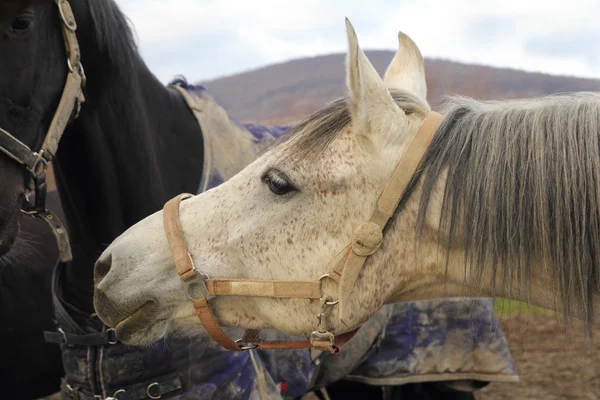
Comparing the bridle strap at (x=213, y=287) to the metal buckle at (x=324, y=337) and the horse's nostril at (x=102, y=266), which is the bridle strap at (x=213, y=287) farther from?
the horse's nostril at (x=102, y=266)

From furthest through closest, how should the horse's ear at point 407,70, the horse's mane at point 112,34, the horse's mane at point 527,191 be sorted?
the horse's mane at point 112,34
the horse's ear at point 407,70
the horse's mane at point 527,191

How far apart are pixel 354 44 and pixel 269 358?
48.3 inches

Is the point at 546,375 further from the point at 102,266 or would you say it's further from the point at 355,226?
the point at 102,266

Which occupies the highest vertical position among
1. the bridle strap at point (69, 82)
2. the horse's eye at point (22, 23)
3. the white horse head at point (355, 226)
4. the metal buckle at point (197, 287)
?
the horse's eye at point (22, 23)

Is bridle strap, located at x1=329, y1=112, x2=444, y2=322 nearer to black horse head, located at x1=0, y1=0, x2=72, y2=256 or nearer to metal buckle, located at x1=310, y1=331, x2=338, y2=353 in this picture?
metal buckle, located at x1=310, y1=331, x2=338, y2=353

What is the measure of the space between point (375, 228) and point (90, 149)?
3.68 ft

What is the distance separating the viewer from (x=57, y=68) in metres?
2.00

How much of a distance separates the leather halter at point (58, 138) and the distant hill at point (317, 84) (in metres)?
2.32

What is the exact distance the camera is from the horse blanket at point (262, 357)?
202 centimetres

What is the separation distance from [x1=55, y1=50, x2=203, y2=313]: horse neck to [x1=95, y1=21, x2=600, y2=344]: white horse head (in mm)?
502

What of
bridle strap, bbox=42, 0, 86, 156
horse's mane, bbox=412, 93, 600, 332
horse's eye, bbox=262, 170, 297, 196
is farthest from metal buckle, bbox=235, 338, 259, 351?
bridle strap, bbox=42, 0, 86, 156

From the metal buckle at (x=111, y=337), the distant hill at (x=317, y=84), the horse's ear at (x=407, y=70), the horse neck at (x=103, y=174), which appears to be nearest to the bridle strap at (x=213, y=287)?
the metal buckle at (x=111, y=337)

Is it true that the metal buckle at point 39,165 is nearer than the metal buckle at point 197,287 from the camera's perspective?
No

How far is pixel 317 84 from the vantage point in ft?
24.8
